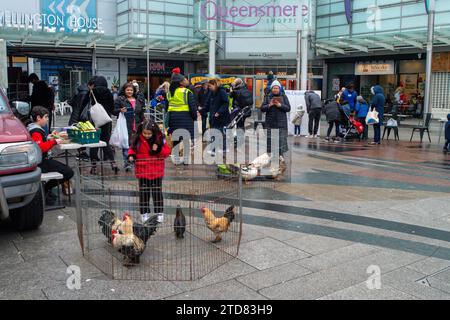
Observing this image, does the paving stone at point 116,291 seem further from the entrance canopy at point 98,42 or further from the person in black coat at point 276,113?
the entrance canopy at point 98,42

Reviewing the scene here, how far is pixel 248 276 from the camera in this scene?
4.49 meters

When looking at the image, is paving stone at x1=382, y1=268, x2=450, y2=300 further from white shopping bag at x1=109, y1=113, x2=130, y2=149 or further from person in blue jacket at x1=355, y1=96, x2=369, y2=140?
person in blue jacket at x1=355, y1=96, x2=369, y2=140

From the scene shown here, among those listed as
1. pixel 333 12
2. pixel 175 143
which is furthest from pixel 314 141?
pixel 333 12

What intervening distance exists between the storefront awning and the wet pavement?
15.3 meters

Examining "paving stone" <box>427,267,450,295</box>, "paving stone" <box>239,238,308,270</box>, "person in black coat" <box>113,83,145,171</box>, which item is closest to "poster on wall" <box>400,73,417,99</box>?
"person in black coat" <box>113,83,145,171</box>

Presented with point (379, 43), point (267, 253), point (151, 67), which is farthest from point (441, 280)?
point (151, 67)

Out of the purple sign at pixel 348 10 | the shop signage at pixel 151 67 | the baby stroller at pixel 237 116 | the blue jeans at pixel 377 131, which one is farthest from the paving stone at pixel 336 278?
the shop signage at pixel 151 67

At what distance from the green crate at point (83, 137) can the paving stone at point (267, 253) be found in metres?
3.62

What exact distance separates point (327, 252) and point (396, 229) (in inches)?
52.9

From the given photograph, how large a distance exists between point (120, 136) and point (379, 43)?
61.3 ft

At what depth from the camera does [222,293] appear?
13.5 ft

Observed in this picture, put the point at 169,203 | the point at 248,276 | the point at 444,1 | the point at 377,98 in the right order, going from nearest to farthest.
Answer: the point at 248,276 → the point at 169,203 → the point at 377,98 → the point at 444,1

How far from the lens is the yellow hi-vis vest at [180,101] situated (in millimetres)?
9672
